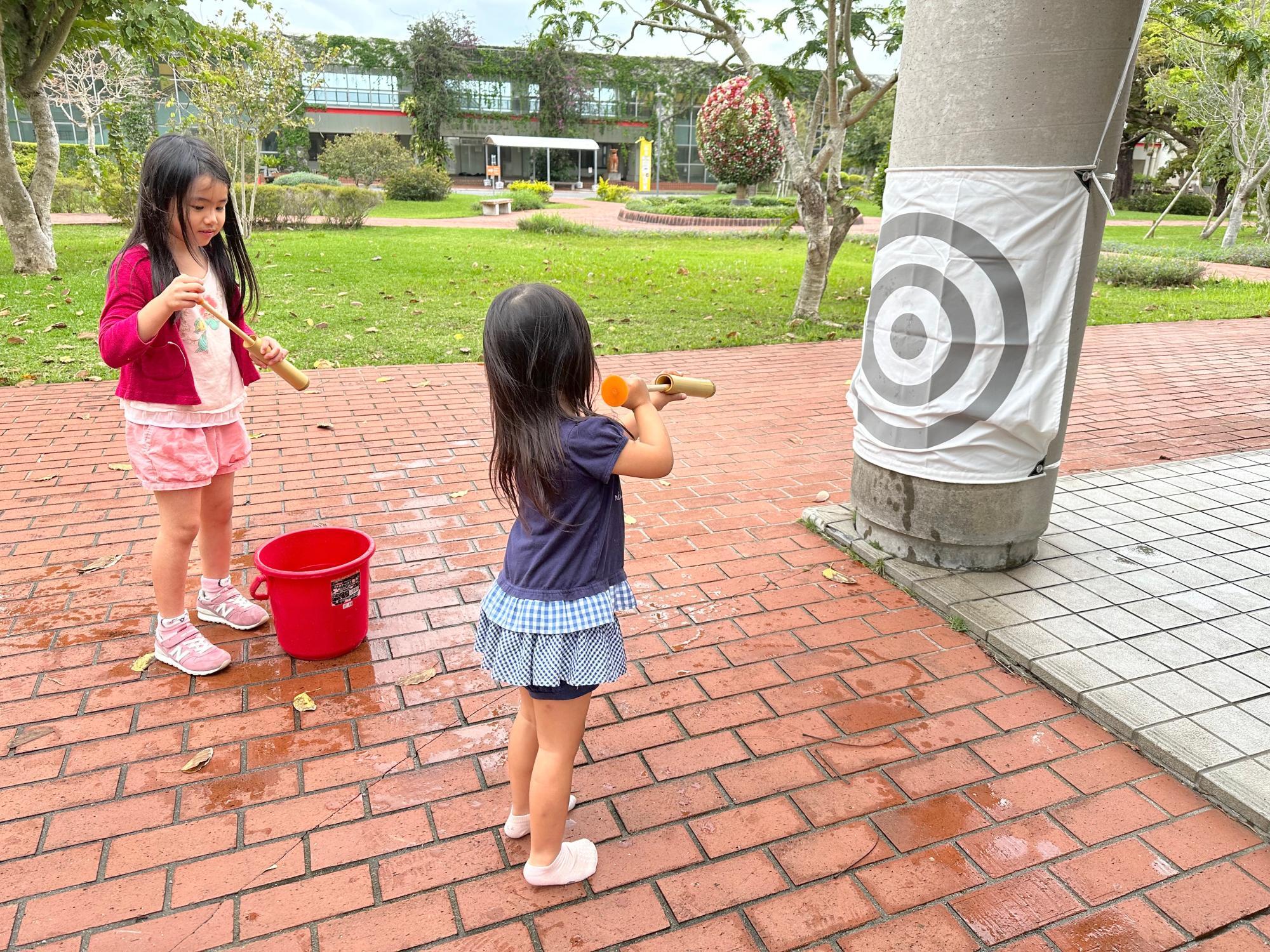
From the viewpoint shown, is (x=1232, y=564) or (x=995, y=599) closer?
(x=995, y=599)

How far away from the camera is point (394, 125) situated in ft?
150

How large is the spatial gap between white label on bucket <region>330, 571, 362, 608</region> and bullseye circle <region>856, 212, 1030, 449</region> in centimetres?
230

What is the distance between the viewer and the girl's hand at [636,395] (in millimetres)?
1883

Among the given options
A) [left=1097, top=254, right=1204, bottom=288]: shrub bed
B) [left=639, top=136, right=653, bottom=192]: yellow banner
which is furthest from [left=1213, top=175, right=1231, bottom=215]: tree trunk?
[left=639, top=136, right=653, bottom=192]: yellow banner

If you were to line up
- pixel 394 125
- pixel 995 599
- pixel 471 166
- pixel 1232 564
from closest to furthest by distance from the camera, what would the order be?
pixel 995 599 → pixel 1232 564 → pixel 394 125 → pixel 471 166


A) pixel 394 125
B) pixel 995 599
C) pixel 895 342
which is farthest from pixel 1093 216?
pixel 394 125

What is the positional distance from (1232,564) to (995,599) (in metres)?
1.29

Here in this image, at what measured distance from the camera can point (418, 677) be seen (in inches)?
115

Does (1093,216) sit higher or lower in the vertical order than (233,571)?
higher

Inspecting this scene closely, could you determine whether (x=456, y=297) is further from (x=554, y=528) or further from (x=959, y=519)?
(x=554, y=528)

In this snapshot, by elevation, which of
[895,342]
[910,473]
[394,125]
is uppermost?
[394,125]

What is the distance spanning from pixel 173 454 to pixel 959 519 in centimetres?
305

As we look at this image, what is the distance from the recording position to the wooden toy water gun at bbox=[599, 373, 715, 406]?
6.02ft

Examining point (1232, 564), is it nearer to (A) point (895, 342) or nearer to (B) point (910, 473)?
(B) point (910, 473)
